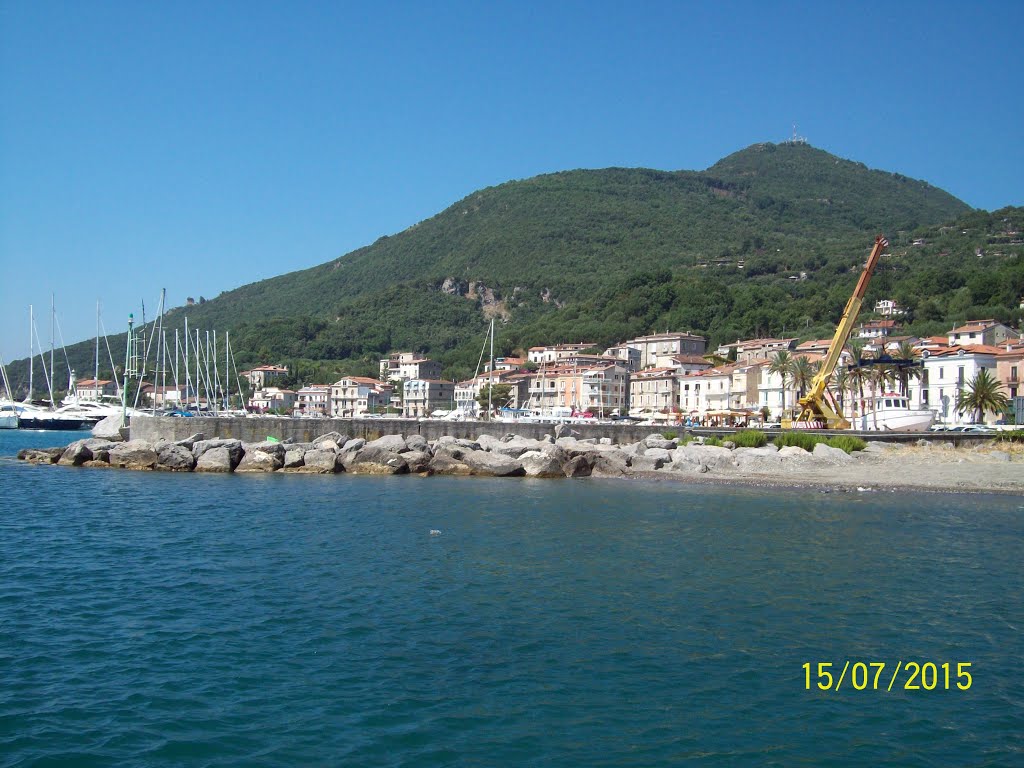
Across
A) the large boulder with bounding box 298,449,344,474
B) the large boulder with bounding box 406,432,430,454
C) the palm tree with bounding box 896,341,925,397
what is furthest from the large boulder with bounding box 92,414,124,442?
the palm tree with bounding box 896,341,925,397

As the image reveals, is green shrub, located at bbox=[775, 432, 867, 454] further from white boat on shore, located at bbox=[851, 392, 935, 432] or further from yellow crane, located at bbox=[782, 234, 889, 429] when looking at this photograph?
white boat on shore, located at bbox=[851, 392, 935, 432]

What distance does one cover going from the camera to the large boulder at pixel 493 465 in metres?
38.5

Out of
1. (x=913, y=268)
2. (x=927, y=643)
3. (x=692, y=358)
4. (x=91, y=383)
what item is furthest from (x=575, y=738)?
(x=91, y=383)

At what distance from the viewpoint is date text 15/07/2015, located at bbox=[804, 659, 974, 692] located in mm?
A: 11031

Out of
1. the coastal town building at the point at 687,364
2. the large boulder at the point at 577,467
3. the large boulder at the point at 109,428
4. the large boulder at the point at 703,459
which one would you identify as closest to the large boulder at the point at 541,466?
the large boulder at the point at 577,467

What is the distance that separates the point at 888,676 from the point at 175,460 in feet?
117

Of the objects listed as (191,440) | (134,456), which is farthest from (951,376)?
(134,456)

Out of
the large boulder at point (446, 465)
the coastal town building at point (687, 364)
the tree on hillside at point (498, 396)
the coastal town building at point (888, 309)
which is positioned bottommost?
the large boulder at point (446, 465)

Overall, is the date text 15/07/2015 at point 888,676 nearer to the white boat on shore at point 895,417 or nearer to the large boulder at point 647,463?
the large boulder at point 647,463

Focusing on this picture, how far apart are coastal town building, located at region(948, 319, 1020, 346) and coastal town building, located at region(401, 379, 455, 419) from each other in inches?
2162

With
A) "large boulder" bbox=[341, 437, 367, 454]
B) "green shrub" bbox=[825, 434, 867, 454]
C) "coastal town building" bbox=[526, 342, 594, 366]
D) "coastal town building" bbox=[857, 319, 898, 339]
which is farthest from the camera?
"coastal town building" bbox=[526, 342, 594, 366]

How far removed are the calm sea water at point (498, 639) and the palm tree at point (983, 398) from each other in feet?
91.3

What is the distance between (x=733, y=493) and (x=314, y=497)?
1557 cm

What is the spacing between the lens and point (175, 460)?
39906mm
